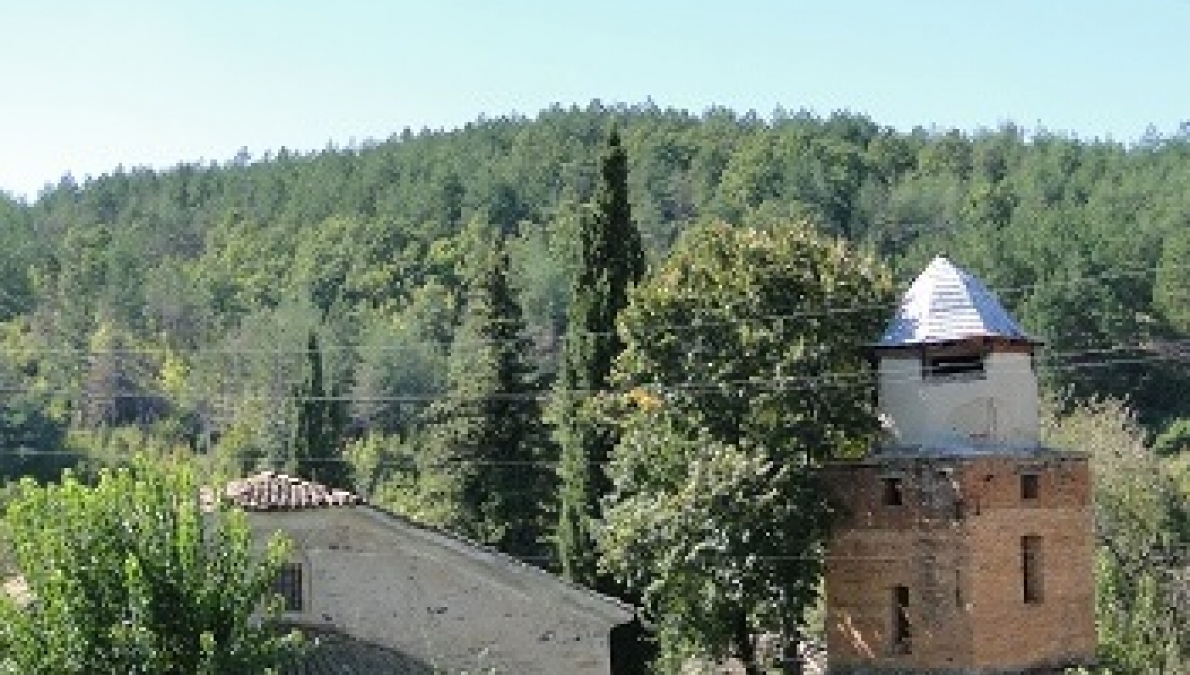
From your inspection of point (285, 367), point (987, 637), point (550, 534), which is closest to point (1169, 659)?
point (987, 637)

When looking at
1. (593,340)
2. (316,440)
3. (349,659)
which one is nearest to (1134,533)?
(593,340)

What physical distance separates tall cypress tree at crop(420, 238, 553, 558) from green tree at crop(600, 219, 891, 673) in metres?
10.2

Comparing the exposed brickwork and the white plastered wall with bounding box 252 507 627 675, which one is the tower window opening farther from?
the white plastered wall with bounding box 252 507 627 675

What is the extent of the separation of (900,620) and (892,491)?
2.41 meters

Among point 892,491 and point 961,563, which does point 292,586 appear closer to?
point 892,491

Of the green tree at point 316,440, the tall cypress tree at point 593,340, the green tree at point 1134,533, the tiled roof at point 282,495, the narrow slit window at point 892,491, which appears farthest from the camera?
the green tree at point 316,440

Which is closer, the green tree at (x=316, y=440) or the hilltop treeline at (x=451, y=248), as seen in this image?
the green tree at (x=316, y=440)

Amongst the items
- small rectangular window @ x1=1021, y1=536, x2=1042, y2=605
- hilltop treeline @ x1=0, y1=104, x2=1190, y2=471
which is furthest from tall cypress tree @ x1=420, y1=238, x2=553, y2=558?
hilltop treeline @ x1=0, y1=104, x2=1190, y2=471

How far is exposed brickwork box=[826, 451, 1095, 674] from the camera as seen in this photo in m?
31.5

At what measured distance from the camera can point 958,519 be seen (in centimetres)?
3161

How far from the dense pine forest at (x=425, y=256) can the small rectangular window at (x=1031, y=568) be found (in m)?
30.9

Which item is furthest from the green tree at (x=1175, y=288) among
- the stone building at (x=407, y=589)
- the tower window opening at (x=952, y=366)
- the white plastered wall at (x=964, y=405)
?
the stone building at (x=407, y=589)

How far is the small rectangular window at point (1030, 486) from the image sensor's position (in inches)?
1276

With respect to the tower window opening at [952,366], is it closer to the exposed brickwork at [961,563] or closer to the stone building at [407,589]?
the exposed brickwork at [961,563]
